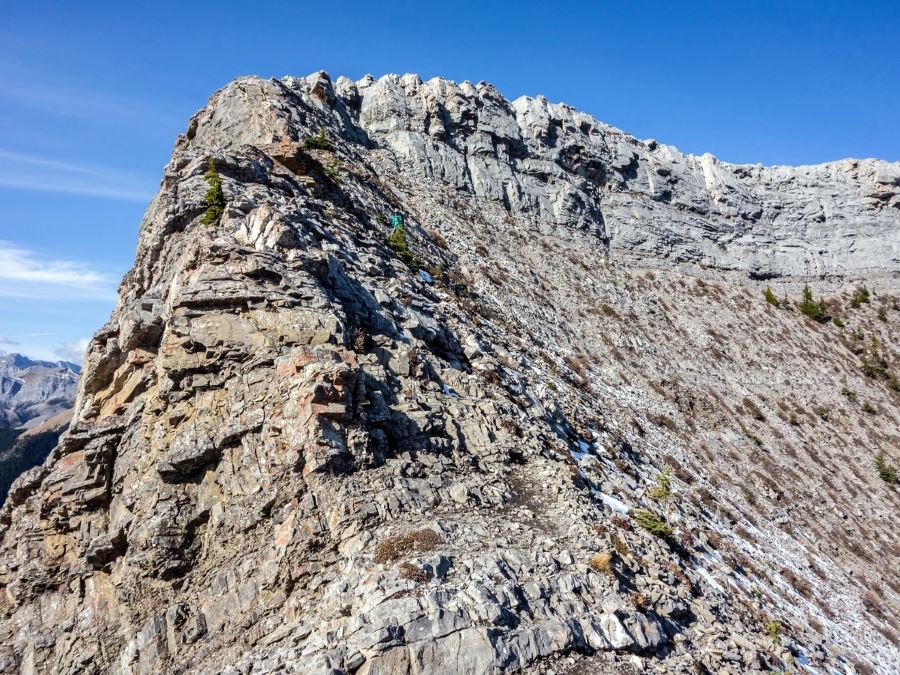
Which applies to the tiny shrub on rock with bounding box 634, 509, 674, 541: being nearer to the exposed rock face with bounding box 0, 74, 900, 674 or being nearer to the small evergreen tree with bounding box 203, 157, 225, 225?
the exposed rock face with bounding box 0, 74, 900, 674

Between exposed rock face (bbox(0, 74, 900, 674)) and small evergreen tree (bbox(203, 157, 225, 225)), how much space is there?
677 millimetres

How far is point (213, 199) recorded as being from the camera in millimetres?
21578

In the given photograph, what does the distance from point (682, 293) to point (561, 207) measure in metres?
14.8

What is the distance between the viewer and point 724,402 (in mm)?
40312

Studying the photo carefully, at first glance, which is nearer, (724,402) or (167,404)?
(167,404)

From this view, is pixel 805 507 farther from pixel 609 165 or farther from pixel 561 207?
pixel 609 165

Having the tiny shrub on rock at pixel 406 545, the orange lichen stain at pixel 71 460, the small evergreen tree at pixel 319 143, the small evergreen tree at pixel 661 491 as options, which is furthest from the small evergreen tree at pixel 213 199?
the small evergreen tree at pixel 661 491

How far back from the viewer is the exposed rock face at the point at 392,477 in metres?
11.0

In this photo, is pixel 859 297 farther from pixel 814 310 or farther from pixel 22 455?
pixel 22 455

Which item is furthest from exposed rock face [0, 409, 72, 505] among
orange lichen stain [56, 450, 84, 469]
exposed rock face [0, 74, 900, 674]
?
orange lichen stain [56, 450, 84, 469]

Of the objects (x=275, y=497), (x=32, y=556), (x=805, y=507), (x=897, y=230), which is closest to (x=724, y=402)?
(x=805, y=507)

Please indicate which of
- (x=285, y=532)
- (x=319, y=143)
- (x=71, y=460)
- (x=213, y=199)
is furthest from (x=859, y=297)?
(x=71, y=460)

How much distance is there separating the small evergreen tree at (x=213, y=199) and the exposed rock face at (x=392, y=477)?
68 centimetres

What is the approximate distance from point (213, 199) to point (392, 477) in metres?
14.8
